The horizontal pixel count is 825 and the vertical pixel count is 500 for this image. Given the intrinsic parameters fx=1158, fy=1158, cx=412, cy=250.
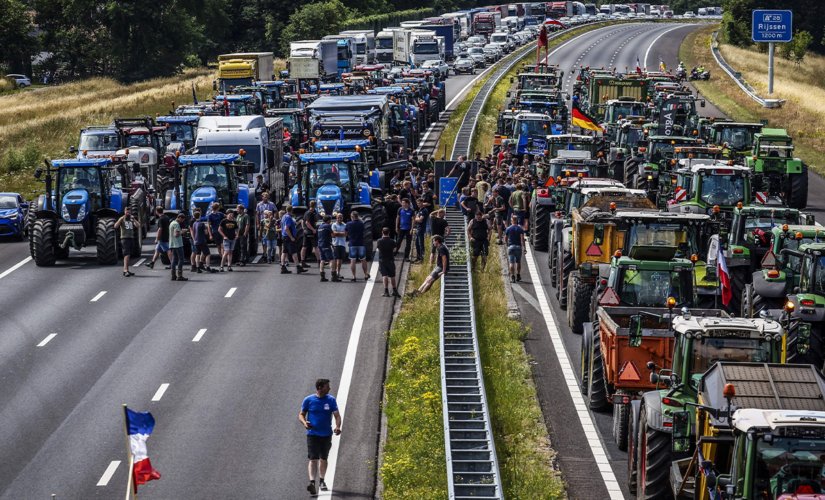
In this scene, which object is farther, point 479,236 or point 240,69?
point 240,69

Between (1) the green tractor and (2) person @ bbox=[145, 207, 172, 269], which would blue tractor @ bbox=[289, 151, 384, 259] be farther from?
(1) the green tractor

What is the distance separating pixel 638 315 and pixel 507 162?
21792mm

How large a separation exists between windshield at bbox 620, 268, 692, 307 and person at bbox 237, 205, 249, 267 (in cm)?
1288

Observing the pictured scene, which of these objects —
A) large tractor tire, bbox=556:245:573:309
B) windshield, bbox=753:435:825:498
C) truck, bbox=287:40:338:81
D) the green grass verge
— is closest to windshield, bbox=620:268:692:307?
the green grass verge

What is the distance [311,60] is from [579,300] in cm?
4773

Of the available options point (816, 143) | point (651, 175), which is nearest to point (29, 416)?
point (651, 175)

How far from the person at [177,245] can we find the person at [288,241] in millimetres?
2283

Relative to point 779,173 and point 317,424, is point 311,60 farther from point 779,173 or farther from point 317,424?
point 317,424

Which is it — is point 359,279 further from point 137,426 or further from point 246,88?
point 246,88

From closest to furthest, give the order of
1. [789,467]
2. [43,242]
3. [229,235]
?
[789,467], [229,235], [43,242]

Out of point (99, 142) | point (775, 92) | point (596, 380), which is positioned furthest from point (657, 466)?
point (775, 92)

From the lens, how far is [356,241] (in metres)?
26.2

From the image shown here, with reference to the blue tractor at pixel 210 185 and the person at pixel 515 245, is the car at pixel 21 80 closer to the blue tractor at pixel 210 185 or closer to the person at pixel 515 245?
the blue tractor at pixel 210 185

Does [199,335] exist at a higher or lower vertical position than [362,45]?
lower
